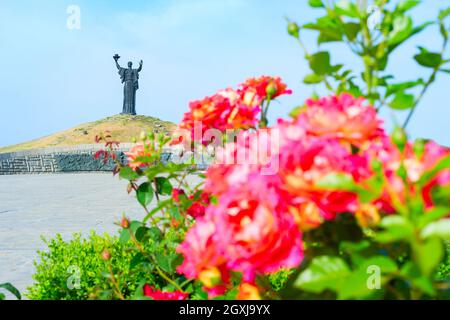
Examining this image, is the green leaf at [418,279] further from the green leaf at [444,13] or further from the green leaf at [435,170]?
the green leaf at [444,13]

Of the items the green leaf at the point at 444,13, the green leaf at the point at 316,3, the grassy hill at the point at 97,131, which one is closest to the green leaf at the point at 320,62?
the green leaf at the point at 316,3

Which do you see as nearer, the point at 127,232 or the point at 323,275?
the point at 323,275

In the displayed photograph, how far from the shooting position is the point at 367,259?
84 centimetres

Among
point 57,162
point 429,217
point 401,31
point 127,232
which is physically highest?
point 401,31

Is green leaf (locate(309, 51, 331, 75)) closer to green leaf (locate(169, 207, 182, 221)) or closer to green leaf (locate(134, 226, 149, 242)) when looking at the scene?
green leaf (locate(169, 207, 182, 221))

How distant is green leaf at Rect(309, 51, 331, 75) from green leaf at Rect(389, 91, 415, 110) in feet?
0.57

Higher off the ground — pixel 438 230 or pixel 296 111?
pixel 296 111

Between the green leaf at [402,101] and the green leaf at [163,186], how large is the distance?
985 mm

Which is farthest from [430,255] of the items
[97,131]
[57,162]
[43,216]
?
[97,131]

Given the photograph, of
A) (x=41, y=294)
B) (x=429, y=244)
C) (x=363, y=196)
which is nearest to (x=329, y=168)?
(x=363, y=196)

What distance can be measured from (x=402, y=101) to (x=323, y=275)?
0.45 metres

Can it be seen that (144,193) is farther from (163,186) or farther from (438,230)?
(438,230)

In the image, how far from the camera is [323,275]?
81 cm
